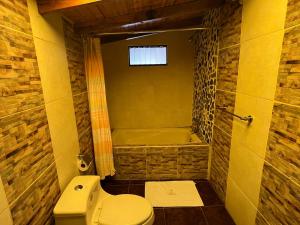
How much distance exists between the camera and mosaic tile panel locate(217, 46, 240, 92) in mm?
1728

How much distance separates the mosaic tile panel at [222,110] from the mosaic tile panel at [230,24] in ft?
1.69

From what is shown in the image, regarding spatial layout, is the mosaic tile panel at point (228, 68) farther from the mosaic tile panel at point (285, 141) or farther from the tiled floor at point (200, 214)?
the tiled floor at point (200, 214)

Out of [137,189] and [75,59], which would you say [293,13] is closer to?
[75,59]

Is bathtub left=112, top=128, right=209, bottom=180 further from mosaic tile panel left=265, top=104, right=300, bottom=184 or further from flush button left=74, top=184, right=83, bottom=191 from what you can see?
mosaic tile panel left=265, top=104, right=300, bottom=184

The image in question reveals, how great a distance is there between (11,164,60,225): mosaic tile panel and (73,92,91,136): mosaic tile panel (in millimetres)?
621

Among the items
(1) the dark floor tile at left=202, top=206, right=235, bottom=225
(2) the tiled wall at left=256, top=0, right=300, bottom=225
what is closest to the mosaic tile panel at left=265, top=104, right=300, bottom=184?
(2) the tiled wall at left=256, top=0, right=300, bottom=225

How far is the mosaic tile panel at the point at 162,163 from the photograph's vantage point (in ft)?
8.25

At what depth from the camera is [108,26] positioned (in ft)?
6.63

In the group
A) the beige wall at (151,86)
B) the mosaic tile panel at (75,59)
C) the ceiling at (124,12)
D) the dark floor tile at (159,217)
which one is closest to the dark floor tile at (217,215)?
the dark floor tile at (159,217)

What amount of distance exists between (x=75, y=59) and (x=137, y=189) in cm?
179

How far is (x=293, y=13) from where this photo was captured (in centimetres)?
106

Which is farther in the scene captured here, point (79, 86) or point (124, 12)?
point (79, 86)

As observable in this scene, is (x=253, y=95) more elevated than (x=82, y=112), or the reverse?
(x=253, y=95)

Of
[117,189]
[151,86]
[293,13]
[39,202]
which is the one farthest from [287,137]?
[151,86]
